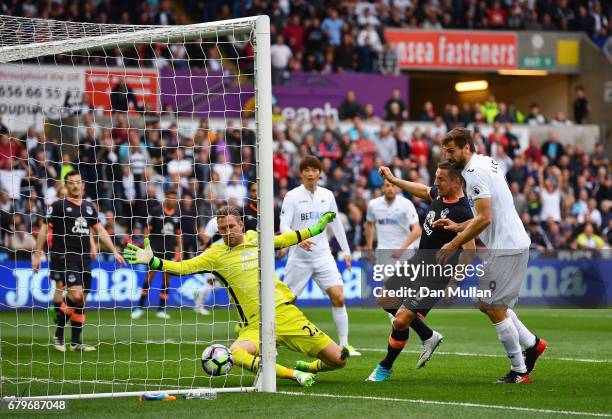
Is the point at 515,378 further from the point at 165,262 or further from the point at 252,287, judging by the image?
the point at 165,262

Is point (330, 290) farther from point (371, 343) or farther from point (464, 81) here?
point (464, 81)

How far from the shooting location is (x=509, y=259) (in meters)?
9.79

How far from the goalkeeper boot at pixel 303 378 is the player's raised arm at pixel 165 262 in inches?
47.1

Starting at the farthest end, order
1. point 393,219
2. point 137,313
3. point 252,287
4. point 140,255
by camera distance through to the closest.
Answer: point 137,313 → point 393,219 → point 252,287 → point 140,255

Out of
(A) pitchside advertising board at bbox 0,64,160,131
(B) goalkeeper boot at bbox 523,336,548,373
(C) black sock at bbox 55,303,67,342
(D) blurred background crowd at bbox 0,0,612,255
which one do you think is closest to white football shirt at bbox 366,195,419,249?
(C) black sock at bbox 55,303,67,342

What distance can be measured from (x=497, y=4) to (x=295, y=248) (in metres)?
22.9

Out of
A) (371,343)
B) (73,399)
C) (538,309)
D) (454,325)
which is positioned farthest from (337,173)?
(73,399)

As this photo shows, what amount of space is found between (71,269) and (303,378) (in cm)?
528

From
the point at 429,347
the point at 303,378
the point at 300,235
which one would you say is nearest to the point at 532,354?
the point at 429,347

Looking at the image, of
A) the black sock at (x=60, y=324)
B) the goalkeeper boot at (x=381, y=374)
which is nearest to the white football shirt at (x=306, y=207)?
the black sock at (x=60, y=324)

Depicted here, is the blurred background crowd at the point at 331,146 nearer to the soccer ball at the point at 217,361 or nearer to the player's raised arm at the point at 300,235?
the player's raised arm at the point at 300,235

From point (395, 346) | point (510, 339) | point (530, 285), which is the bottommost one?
point (530, 285)

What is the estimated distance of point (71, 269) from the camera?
14.0m

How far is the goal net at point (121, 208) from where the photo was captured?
947 centimetres
